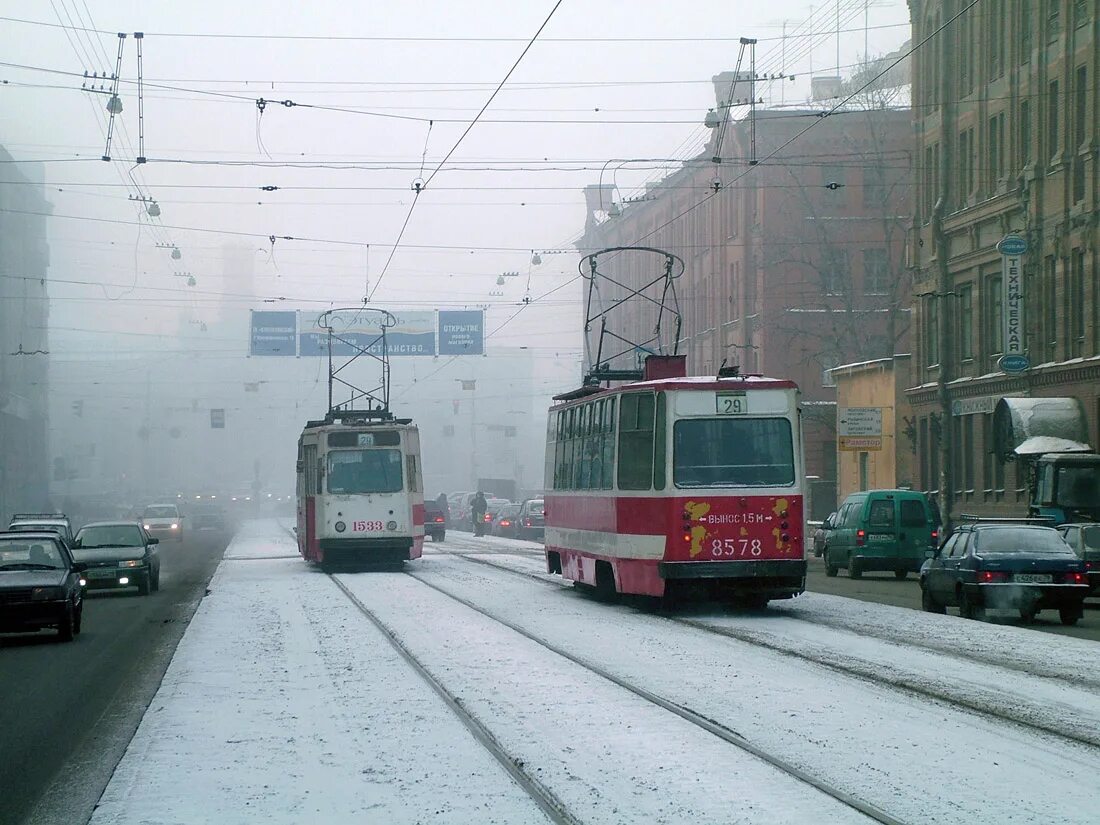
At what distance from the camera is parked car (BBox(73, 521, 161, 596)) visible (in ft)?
96.8

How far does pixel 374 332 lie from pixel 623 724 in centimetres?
4926

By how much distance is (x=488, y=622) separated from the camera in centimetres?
2009

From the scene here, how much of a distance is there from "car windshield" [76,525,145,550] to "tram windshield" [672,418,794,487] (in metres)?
13.4

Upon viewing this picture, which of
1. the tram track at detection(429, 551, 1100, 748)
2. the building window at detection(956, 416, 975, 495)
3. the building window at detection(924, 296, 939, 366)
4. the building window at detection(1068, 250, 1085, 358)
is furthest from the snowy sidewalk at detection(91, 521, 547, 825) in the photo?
the building window at detection(924, 296, 939, 366)

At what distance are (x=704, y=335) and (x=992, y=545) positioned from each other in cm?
5620

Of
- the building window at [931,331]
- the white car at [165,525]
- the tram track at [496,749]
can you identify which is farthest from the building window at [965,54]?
the tram track at [496,749]

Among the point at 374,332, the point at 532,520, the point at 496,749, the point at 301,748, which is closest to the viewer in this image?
the point at 496,749

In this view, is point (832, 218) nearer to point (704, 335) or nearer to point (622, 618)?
point (704, 335)

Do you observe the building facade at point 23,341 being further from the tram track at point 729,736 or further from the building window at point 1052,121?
the tram track at point 729,736

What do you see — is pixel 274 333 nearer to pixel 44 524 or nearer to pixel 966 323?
pixel 966 323

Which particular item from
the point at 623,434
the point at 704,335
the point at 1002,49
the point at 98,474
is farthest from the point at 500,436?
the point at 623,434

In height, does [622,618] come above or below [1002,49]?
below

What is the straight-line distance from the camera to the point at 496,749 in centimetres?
1015

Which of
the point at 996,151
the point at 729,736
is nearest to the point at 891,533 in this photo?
the point at 996,151
